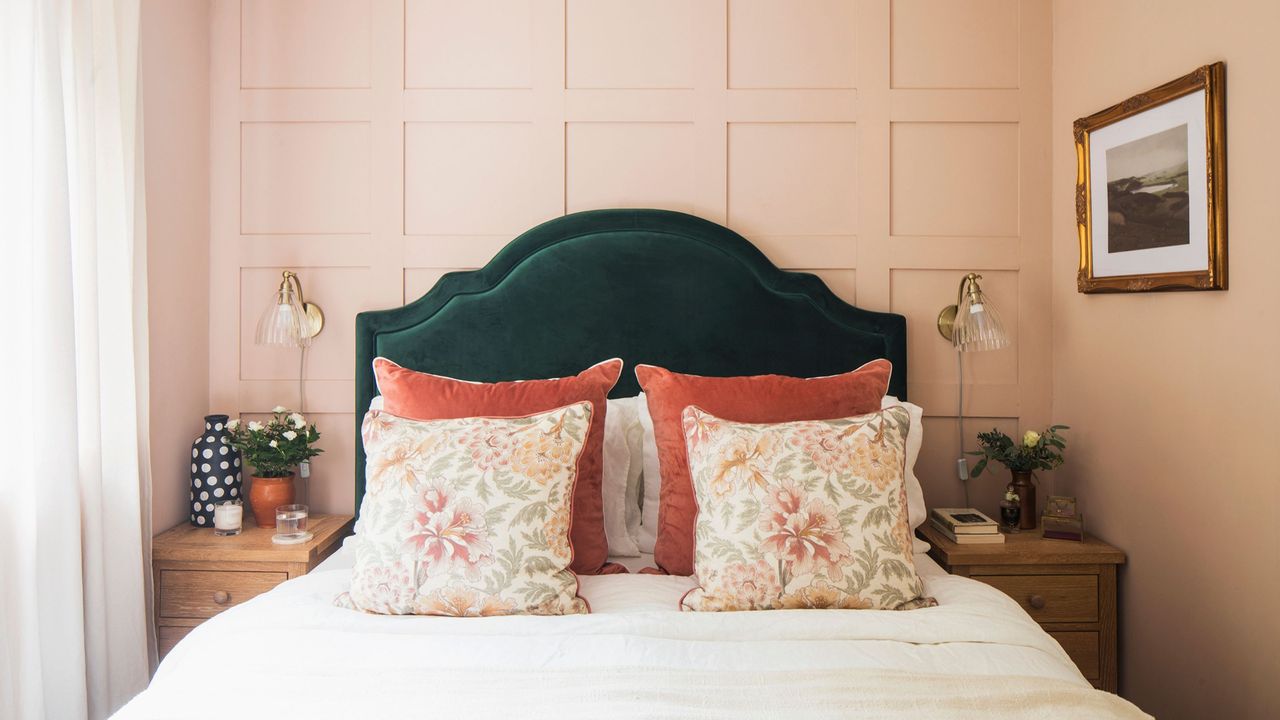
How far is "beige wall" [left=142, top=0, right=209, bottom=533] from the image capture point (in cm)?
240

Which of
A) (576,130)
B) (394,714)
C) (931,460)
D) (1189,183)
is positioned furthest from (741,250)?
(394,714)

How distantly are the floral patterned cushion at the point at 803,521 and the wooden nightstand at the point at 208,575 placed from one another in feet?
3.88

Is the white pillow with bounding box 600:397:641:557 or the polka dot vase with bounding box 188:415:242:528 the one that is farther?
the polka dot vase with bounding box 188:415:242:528

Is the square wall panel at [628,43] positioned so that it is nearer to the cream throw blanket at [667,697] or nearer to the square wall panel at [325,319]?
the square wall panel at [325,319]

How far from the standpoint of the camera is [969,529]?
2.34m

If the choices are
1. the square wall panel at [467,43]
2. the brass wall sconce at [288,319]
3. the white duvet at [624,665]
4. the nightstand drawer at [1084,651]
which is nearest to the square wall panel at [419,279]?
the brass wall sconce at [288,319]

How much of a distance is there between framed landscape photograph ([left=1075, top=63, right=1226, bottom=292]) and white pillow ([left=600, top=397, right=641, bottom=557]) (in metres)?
1.48

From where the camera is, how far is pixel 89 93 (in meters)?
Result: 2.02

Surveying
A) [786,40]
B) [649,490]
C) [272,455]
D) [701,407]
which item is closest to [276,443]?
[272,455]

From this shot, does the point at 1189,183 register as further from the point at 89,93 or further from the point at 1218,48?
the point at 89,93

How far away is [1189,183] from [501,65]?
202cm

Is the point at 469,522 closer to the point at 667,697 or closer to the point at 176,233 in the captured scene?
the point at 667,697

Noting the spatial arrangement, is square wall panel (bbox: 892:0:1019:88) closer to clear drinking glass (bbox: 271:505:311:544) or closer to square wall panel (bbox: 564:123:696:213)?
square wall panel (bbox: 564:123:696:213)

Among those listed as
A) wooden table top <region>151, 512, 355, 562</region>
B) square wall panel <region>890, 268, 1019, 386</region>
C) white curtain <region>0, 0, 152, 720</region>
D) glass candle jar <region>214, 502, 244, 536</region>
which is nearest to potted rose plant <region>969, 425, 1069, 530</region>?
square wall panel <region>890, 268, 1019, 386</region>
